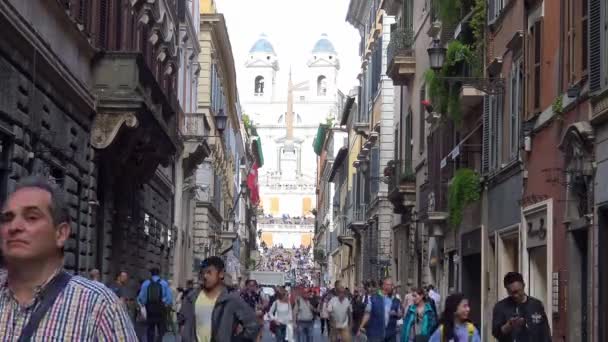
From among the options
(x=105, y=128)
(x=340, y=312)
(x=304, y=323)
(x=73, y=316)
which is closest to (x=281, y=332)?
(x=304, y=323)

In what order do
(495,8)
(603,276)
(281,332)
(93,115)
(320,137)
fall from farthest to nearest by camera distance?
(320,137) < (281,332) < (495,8) < (93,115) < (603,276)

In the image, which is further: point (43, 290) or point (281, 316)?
point (281, 316)

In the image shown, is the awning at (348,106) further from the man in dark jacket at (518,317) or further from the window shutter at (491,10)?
the man in dark jacket at (518,317)

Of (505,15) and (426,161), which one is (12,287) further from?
(426,161)

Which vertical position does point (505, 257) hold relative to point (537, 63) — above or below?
below

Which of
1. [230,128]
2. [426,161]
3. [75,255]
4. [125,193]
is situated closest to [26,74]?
[75,255]

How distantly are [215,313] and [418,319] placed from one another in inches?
385

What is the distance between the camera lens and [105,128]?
2541 centimetres

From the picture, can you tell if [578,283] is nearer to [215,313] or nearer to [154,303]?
[215,313]

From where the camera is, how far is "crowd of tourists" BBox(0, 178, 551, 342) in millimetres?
4543

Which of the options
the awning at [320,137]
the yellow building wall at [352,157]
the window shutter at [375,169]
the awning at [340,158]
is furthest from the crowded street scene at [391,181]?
the awning at [320,137]

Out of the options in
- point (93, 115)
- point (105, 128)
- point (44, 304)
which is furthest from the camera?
point (105, 128)

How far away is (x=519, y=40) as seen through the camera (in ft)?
77.2

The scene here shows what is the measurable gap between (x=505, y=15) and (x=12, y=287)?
21.4 m
